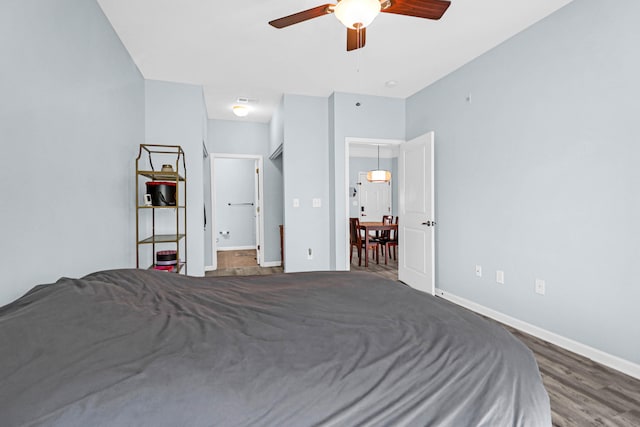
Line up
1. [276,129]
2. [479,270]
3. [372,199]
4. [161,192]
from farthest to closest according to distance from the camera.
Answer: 1. [372,199]
2. [276,129]
3. [479,270]
4. [161,192]

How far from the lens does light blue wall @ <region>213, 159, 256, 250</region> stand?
7617 mm

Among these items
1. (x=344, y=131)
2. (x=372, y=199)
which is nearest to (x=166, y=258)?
(x=344, y=131)

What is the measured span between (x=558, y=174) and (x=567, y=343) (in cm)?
132

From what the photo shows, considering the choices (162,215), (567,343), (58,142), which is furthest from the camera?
(162,215)

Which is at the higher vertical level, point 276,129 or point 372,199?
point 276,129

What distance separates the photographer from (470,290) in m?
3.47

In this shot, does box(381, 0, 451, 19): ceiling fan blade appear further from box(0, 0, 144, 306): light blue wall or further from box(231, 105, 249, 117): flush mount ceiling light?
box(231, 105, 249, 117): flush mount ceiling light

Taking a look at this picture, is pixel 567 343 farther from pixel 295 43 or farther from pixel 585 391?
pixel 295 43

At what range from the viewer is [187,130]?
13.0ft

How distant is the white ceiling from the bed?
90.8 inches

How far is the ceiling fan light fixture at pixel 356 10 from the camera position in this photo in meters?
1.79

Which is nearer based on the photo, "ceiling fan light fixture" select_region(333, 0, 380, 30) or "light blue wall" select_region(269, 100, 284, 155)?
"ceiling fan light fixture" select_region(333, 0, 380, 30)

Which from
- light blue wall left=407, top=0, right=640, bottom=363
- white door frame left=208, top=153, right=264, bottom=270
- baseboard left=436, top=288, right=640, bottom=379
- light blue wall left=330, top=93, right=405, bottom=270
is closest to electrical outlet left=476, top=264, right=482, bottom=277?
light blue wall left=407, top=0, right=640, bottom=363

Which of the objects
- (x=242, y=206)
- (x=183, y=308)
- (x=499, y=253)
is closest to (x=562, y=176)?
(x=499, y=253)
